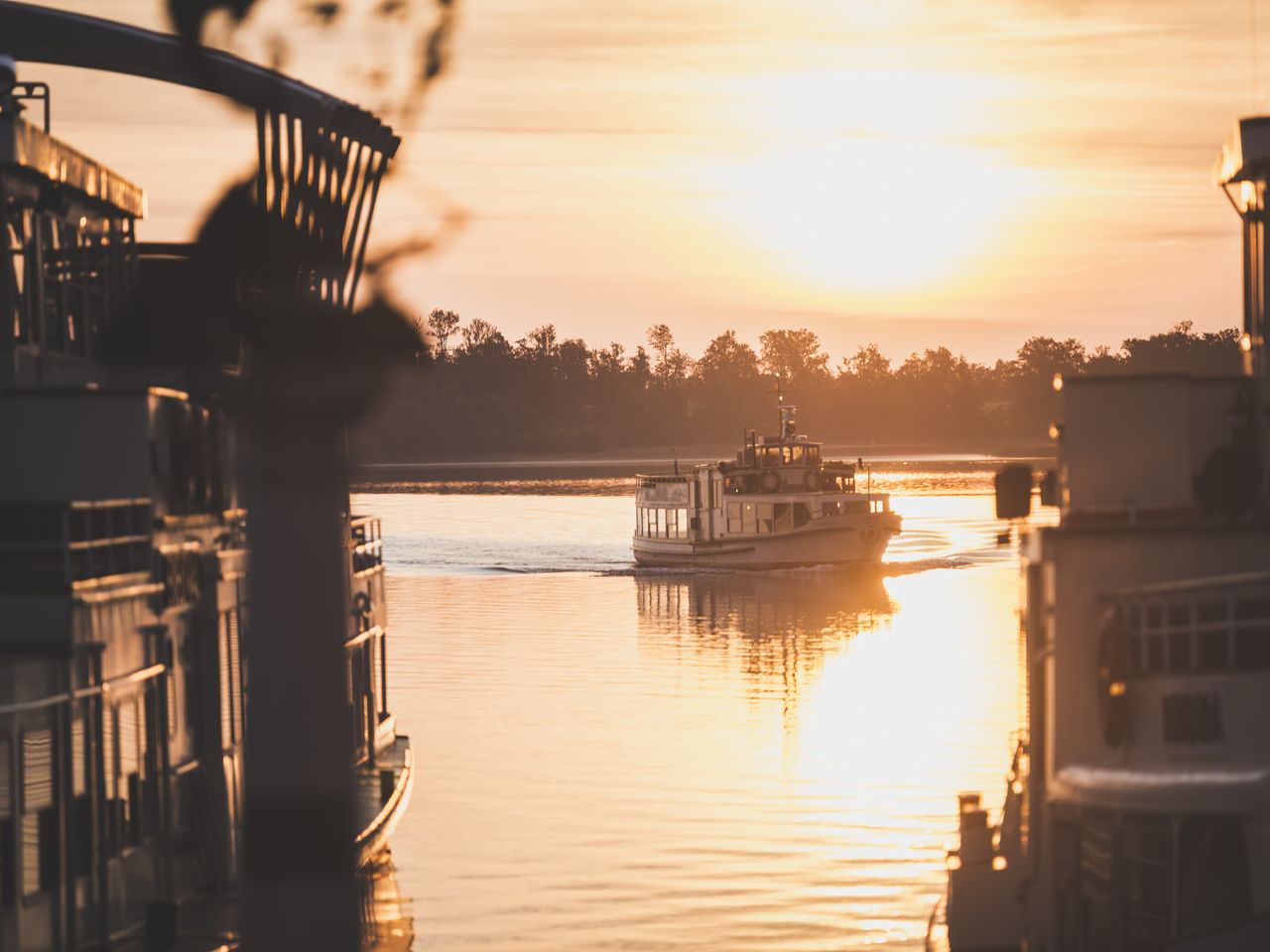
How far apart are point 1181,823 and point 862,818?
599 inches

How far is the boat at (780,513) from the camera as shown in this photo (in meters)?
81.9

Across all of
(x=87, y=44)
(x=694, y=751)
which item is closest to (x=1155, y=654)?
(x=87, y=44)

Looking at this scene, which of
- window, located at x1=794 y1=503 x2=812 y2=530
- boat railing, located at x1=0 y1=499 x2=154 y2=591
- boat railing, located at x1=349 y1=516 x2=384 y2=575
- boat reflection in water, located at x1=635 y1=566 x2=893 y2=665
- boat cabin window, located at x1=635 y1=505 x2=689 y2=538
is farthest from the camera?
boat cabin window, located at x1=635 y1=505 x2=689 y2=538

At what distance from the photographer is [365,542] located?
1164 inches

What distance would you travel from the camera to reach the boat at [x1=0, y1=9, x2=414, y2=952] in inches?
698

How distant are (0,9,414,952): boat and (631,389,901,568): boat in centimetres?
5584

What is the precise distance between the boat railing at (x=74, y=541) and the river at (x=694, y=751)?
693 cm

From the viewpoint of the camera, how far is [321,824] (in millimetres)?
10664

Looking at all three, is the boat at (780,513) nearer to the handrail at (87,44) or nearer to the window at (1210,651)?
→ the handrail at (87,44)

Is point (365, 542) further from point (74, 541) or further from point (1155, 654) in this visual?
point (1155, 654)

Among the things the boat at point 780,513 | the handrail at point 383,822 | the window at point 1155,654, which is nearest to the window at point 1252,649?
the window at point 1155,654

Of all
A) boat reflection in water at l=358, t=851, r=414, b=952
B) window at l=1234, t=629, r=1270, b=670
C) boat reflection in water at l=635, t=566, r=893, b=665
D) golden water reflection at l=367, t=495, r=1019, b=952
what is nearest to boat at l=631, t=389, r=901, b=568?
boat reflection in water at l=635, t=566, r=893, b=665

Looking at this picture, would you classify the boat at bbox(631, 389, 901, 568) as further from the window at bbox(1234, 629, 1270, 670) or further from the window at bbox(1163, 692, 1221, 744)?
the window at bbox(1163, 692, 1221, 744)

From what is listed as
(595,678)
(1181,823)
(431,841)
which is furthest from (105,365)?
(595,678)
